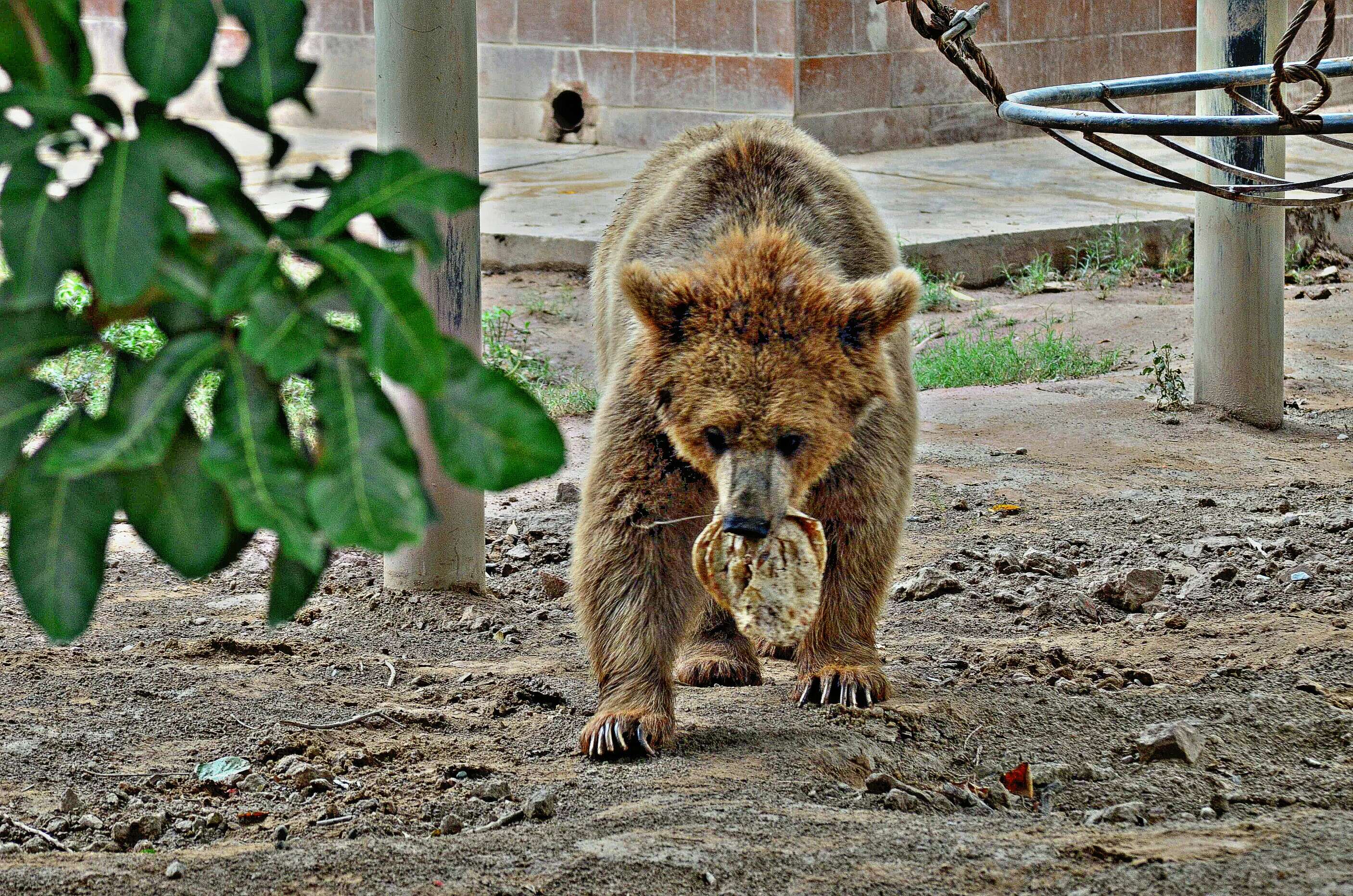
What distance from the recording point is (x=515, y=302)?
361 inches

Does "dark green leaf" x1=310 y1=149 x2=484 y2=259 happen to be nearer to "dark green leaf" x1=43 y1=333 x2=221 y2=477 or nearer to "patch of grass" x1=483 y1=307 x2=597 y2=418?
"dark green leaf" x1=43 y1=333 x2=221 y2=477

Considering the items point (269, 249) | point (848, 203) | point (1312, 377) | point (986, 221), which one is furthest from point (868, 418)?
point (986, 221)

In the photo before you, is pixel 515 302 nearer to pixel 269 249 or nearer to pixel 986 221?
pixel 986 221

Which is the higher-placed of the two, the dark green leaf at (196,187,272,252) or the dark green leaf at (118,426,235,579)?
the dark green leaf at (196,187,272,252)

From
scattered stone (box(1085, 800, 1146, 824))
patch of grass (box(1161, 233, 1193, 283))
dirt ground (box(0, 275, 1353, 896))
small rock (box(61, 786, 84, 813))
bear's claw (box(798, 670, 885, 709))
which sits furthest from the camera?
patch of grass (box(1161, 233, 1193, 283))

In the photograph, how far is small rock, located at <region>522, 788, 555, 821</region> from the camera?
10.0 ft

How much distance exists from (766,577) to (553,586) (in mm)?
1756

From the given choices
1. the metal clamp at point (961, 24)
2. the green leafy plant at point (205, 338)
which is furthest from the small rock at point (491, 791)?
the metal clamp at point (961, 24)

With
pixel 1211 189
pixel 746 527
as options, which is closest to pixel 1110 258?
pixel 1211 189

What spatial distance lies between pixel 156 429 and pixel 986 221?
958cm

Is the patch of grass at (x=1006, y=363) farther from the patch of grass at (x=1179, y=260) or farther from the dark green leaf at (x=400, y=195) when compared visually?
the dark green leaf at (x=400, y=195)

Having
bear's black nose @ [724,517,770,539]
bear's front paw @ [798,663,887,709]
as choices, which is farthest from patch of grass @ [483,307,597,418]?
bear's black nose @ [724,517,770,539]

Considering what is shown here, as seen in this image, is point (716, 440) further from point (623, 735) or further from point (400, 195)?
point (400, 195)

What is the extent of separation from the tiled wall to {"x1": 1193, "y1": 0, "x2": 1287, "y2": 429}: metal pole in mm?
5603
